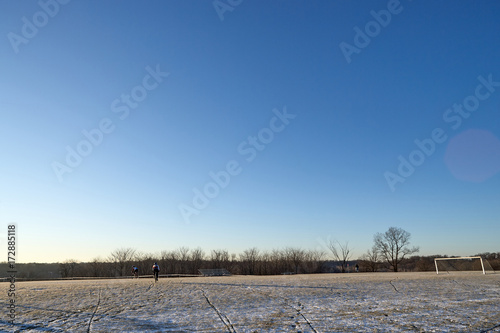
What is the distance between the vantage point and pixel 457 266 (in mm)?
53812

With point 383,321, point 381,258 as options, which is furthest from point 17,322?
point 381,258

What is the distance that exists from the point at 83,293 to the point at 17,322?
10.2 meters

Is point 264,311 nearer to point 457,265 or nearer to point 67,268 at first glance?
point 457,265

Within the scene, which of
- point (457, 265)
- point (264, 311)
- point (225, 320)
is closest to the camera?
point (225, 320)

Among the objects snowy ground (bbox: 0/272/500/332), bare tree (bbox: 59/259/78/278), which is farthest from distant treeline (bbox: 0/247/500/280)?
snowy ground (bbox: 0/272/500/332)

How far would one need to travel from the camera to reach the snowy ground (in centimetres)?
1363

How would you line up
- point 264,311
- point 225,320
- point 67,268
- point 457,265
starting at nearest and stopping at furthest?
point 225,320 < point 264,311 < point 457,265 < point 67,268

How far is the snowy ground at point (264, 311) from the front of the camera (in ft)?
44.7

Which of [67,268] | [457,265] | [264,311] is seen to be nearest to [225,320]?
[264,311]

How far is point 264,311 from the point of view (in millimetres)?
17000

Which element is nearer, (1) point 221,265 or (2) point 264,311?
(2) point 264,311

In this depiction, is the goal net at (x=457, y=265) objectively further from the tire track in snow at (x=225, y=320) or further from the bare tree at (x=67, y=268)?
the bare tree at (x=67, y=268)

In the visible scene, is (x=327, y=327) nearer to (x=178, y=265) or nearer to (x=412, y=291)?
(x=412, y=291)

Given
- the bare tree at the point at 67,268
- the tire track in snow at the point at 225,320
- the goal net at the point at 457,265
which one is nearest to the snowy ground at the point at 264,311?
the tire track in snow at the point at 225,320
